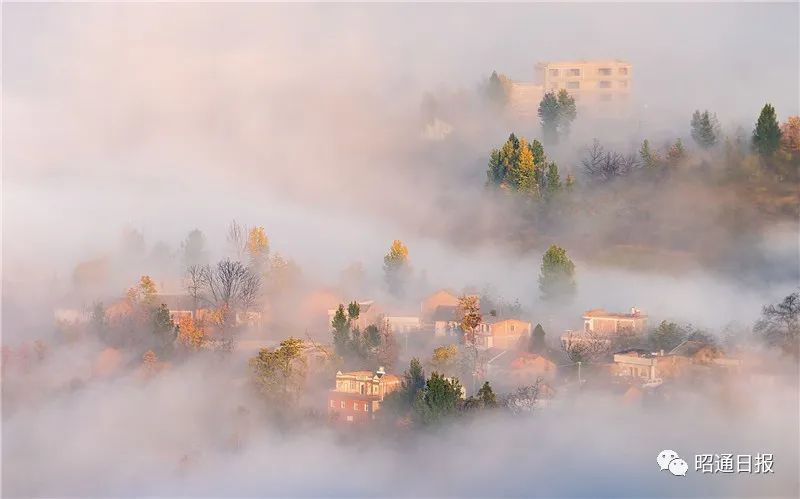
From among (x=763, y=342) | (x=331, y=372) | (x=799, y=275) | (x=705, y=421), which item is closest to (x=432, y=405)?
(x=331, y=372)

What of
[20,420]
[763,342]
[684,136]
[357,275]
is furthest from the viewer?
[684,136]

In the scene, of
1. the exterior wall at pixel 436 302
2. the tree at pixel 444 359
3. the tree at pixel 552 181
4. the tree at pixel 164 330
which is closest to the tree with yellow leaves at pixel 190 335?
the tree at pixel 164 330

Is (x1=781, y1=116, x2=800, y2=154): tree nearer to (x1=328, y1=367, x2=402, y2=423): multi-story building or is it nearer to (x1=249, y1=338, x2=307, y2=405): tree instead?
(x1=328, y1=367, x2=402, y2=423): multi-story building

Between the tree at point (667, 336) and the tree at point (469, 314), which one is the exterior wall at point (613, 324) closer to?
the tree at point (667, 336)

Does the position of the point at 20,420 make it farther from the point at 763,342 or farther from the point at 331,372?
the point at 763,342

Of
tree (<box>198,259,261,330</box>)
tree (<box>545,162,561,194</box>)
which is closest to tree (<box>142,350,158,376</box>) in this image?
tree (<box>198,259,261,330</box>)

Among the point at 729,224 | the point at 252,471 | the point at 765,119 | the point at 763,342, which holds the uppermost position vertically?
the point at 765,119

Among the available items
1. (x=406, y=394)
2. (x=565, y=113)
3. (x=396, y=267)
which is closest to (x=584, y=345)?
(x=406, y=394)
